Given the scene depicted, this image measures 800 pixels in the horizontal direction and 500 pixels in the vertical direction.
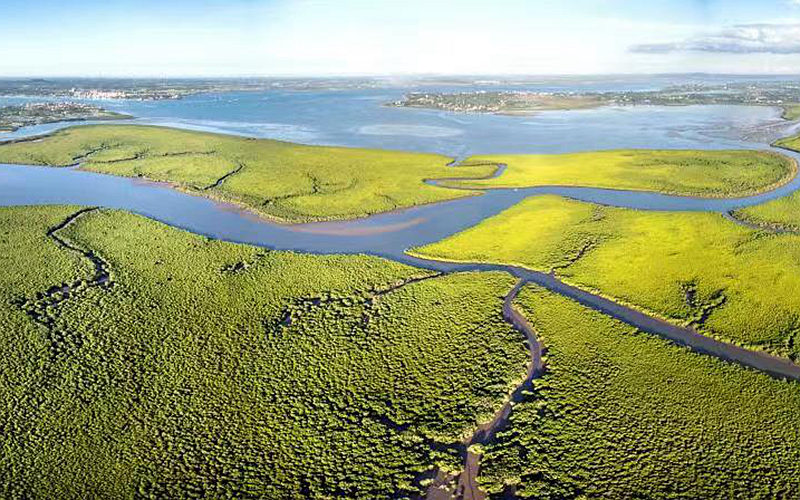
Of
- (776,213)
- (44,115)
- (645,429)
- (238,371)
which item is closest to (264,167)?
(238,371)

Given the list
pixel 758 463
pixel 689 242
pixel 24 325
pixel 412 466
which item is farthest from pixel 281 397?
pixel 689 242

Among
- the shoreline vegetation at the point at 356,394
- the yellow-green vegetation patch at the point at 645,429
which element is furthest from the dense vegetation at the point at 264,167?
the yellow-green vegetation patch at the point at 645,429

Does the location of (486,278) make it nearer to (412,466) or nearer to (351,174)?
(412,466)

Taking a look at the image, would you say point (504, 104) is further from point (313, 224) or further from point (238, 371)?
point (238, 371)

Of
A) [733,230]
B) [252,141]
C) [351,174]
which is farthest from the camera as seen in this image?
[252,141]

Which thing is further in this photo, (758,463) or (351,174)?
(351,174)

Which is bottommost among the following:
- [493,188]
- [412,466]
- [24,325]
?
[412,466]

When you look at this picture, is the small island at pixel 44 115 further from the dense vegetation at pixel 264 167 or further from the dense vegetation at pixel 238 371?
the dense vegetation at pixel 238 371

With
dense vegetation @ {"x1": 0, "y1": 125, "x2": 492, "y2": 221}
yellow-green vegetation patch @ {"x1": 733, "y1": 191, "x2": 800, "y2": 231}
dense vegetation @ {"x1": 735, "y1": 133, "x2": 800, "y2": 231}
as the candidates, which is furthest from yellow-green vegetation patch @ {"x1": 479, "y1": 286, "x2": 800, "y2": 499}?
dense vegetation @ {"x1": 0, "y1": 125, "x2": 492, "y2": 221}
